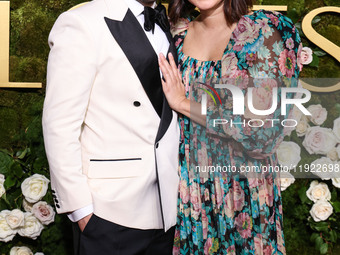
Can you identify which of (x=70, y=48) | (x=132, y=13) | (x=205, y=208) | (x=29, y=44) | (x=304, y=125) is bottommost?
(x=205, y=208)

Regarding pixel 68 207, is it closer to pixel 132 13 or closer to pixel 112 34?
pixel 112 34

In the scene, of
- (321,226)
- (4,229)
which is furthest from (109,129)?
(321,226)

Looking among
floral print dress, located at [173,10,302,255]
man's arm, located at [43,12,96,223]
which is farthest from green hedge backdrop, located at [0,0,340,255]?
man's arm, located at [43,12,96,223]

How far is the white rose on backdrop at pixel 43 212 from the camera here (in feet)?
8.38

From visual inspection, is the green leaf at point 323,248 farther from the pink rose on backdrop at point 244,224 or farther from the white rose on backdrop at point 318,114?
the pink rose on backdrop at point 244,224

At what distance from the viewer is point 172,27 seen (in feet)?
7.22

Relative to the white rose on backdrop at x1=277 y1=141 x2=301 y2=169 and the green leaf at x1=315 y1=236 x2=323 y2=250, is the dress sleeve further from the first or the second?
the green leaf at x1=315 y1=236 x2=323 y2=250

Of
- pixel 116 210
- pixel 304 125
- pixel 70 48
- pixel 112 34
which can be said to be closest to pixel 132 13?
pixel 112 34

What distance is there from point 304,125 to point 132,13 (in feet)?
4.66

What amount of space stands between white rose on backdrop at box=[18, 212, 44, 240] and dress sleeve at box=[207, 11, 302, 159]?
52.4 inches

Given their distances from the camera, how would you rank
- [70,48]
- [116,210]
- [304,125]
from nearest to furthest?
[70,48] → [116,210] → [304,125]

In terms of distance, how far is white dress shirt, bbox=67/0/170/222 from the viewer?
1.69 m

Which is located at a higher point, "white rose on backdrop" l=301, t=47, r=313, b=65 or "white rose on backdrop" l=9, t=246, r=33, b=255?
"white rose on backdrop" l=301, t=47, r=313, b=65

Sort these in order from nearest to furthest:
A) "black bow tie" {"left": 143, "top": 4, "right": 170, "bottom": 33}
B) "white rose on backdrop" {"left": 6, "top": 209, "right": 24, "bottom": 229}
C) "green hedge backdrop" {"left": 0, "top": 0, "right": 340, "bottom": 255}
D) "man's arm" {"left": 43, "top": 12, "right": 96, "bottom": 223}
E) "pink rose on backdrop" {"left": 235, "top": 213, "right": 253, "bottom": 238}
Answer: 1. "man's arm" {"left": 43, "top": 12, "right": 96, "bottom": 223}
2. "black bow tie" {"left": 143, "top": 4, "right": 170, "bottom": 33}
3. "pink rose on backdrop" {"left": 235, "top": 213, "right": 253, "bottom": 238}
4. "white rose on backdrop" {"left": 6, "top": 209, "right": 24, "bottom": 229}
5. "green hedge backdrop" {"left": 0, "top": 0, "right": 340, "bottom": 255}
